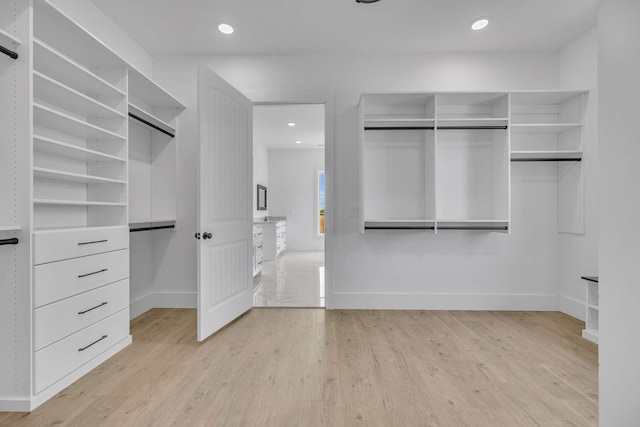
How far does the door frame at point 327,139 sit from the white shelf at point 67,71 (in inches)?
55.9

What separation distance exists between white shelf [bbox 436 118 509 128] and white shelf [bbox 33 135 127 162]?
112 inches

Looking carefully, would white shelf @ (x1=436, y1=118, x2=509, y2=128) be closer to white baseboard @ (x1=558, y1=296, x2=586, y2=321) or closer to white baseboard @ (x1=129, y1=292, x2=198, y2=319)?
white baseboard @ (x1=558, y1=296, x2=586, y2=321)

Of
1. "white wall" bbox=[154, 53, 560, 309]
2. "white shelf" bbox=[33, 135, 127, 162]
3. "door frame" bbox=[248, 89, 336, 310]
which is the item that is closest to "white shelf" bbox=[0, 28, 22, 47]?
"white shelf" bbox=[33, 135, 127, 162]

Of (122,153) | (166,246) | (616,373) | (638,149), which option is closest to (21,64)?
(122,153)

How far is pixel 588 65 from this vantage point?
308cm

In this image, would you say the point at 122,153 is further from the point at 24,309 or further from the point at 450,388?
the point at 450,388

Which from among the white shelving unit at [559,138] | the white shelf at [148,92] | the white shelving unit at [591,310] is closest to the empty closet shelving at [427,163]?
the white shelving unit at [559,138]

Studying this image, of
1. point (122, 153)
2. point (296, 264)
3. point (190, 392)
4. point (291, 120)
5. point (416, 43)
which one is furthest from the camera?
point (296, 264)

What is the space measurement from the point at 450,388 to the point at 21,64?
2.91 metres

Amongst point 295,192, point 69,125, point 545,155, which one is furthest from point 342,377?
point 295,192

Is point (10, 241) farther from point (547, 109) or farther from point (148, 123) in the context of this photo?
point (547, 109)

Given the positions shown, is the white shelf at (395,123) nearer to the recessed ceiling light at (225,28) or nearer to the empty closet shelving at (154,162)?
the recessed ceiling light at (225,28)

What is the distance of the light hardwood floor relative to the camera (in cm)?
166

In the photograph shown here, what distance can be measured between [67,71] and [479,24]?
3259 mm
